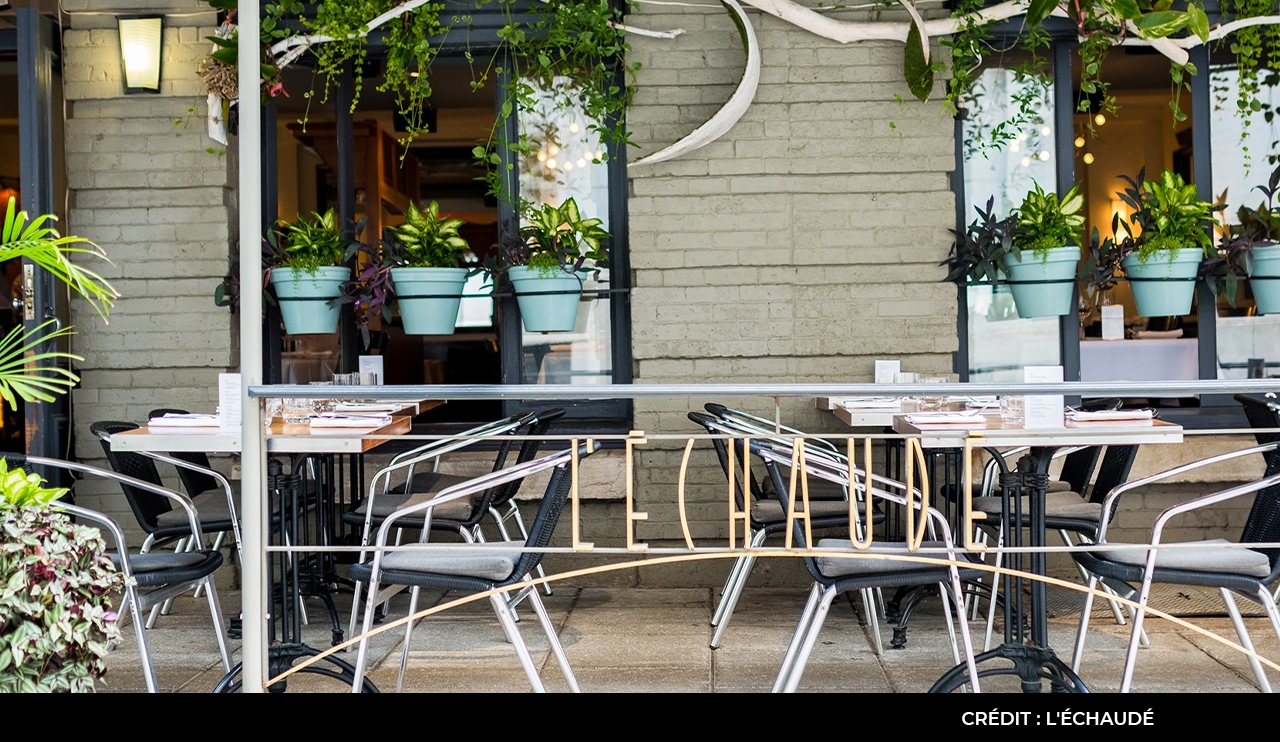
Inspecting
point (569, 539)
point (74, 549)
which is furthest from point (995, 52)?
point (74, 549)

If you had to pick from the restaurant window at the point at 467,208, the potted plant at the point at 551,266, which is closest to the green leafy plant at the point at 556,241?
the potted plant at the point at 551,266

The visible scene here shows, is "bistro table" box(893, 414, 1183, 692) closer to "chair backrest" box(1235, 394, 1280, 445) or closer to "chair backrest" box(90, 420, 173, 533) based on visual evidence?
"chair backrest" box(1235, 394, 1280, 445)

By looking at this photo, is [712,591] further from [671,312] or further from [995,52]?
[995,52]

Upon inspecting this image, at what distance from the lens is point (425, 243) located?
482cm

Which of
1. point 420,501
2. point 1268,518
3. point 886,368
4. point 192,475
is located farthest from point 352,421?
point 1268,518

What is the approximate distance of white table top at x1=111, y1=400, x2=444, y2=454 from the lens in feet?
11.7

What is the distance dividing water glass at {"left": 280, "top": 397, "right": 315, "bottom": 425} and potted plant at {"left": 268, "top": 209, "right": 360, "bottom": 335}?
517 mm

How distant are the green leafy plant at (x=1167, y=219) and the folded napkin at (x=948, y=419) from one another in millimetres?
1320

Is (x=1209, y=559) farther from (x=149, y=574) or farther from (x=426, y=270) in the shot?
(x=426, y=270)

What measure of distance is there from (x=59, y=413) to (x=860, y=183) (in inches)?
136

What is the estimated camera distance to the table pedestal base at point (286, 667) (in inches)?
124

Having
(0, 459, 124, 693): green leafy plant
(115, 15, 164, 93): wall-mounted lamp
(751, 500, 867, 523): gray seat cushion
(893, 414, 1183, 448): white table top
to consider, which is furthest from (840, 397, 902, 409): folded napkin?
(115, 15, 164, 93): wall-mounted lamp

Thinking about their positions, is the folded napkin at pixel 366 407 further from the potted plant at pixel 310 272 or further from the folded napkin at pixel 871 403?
the folded napkin at pixel 871 403

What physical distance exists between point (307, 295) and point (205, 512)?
1.05 m
